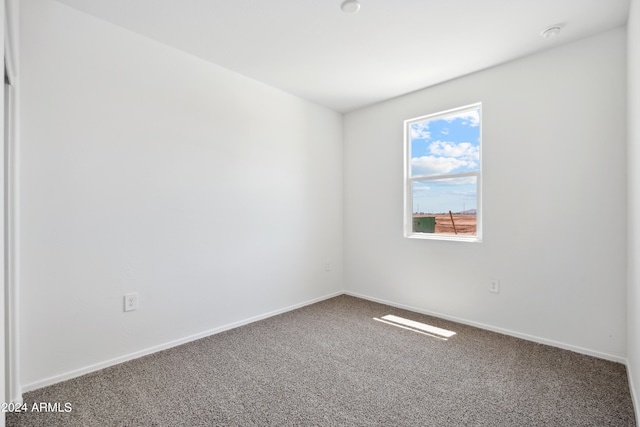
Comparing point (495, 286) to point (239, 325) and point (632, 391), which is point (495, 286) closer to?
point (632, 391)

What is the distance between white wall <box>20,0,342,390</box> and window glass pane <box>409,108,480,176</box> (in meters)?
1.36

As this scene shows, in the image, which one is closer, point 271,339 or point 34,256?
point 34,256

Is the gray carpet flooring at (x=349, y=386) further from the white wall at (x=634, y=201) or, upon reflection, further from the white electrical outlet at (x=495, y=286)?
the white electrical outlet at (x=495, y=286)

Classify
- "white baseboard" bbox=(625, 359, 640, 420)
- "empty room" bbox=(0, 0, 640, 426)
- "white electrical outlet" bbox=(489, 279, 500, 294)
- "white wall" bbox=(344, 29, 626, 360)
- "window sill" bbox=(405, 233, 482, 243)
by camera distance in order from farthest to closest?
"window sill" bbox=(405, 233, 482, 243)
"white electrical outlet" bbox=(489, 279, 500, 294)
"white wall" bbox=(344, 29, 626, 360)
"empty room" bbox=(0, 0, 640, 426)
"white baseboard" bbox=(625, 359, 640, 420)

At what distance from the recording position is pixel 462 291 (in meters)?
3.10

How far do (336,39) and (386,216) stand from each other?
77.1 inches

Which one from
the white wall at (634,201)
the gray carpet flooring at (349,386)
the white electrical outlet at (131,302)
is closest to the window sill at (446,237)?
the gray carpet flooring at (349,386)

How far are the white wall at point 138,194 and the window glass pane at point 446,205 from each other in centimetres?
137

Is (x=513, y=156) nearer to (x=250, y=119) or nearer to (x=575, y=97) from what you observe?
(x=575, y=97)

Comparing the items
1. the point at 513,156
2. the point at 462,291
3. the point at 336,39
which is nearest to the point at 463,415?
the point at 462,291

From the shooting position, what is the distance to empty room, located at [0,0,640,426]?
191 cm

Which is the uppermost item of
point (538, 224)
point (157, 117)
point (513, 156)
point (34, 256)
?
point (157, 117)

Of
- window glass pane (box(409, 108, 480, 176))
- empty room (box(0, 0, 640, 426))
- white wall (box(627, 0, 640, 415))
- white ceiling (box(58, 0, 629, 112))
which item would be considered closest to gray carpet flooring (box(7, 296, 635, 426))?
empty room (box(0, 0, 640, 426))

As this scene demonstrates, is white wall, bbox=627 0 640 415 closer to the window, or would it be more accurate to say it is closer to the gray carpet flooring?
the gray carpet flooring
